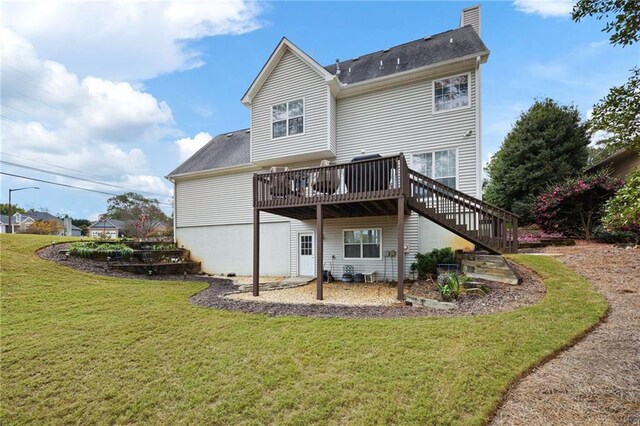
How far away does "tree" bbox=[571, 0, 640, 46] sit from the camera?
3016 mm

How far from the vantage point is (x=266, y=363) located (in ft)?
13.2

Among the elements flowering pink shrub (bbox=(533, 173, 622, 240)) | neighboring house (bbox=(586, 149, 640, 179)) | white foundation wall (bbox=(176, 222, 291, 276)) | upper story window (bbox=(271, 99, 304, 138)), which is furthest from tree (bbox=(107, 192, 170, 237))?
neighboring house (bbox=(586, 149, 640, 179))

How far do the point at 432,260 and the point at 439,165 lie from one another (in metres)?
3.37

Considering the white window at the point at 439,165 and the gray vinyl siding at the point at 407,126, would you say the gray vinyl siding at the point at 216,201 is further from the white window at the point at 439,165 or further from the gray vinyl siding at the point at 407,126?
the white window at the point at 439,165

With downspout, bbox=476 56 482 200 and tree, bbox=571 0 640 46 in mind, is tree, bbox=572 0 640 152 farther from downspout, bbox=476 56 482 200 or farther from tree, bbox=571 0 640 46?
downspout, bbox=476 56 482 200

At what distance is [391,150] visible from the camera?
35.9ft

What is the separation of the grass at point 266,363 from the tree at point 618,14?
381 centimetres

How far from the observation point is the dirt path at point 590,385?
2658mm

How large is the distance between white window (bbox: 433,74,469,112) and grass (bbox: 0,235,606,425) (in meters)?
6.55

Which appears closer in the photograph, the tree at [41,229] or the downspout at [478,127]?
the downspout at [478,127]

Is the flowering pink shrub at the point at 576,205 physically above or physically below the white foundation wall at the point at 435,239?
above

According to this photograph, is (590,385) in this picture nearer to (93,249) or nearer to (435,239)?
(435,239)

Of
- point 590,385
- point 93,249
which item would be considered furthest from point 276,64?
point 590,385

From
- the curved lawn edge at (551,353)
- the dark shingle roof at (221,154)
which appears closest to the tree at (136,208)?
the dark shingle roof at (221,154)
